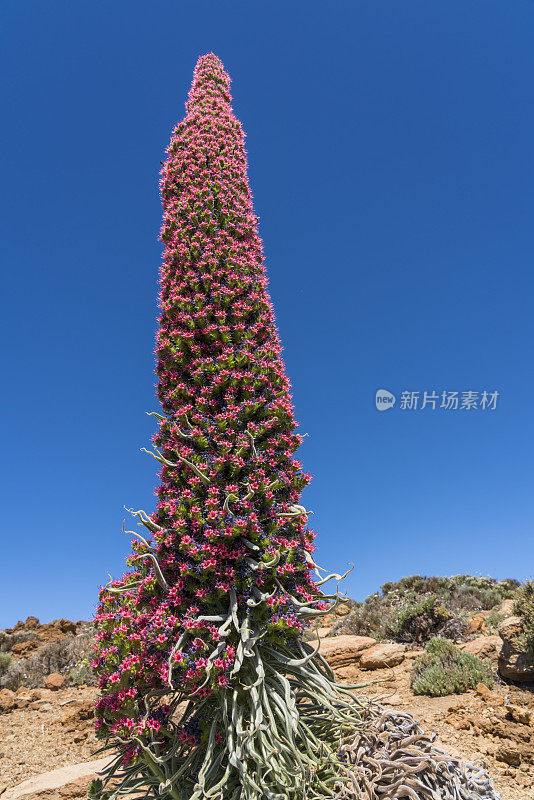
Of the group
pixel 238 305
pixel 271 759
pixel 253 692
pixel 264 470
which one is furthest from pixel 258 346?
pixel 271 759

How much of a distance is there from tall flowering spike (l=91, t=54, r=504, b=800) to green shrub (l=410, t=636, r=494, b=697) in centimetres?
350

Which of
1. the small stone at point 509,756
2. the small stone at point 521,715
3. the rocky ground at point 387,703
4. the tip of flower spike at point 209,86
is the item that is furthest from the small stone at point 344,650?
the tip of flower spike at point 209,86

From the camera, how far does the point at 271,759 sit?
338 cm

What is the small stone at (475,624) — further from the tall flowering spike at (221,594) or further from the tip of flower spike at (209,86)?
the tip of flower spike at (209,86)

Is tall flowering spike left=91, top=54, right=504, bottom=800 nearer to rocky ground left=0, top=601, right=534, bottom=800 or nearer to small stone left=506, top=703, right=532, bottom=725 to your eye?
rocky ground left=0, top=601, right=534, bottom=800

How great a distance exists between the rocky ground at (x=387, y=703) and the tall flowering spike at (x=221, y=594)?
0.66 meters

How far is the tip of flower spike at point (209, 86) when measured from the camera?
7090 millimetres

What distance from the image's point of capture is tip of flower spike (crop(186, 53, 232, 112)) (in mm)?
7090

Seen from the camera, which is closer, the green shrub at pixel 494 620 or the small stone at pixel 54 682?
the green shrub at pixel 494 620

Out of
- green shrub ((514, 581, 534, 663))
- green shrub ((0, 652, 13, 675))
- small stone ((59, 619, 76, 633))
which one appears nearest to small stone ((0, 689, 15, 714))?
green shrub ((0, 652, 13, 675))

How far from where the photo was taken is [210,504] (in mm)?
3904

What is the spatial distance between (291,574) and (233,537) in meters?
0.73

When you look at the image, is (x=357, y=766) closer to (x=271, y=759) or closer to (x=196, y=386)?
(x=271, y=759)

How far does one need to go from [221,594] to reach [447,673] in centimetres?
520
